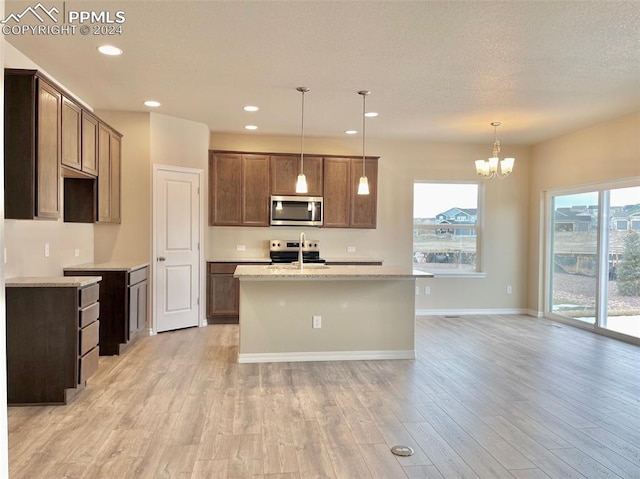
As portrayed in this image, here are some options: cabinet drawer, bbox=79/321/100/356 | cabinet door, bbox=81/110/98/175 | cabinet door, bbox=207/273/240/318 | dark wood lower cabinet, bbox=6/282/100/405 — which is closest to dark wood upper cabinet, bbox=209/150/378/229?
cabinet door, bbox=207/273/240/318

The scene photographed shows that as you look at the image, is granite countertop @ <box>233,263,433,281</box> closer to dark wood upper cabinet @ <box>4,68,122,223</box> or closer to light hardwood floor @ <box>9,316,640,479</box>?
light hardwood floor @ <box>9,316,640,479</box>

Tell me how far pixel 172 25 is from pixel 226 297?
372 cm

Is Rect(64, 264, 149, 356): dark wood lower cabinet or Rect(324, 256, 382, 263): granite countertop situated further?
Rect(324, 256, 382, 263): granite countertop

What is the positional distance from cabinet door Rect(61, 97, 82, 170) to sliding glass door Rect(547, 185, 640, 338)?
19.7 feet

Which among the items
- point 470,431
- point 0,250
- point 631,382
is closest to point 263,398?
point 470,431

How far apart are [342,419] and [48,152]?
2.93 metres

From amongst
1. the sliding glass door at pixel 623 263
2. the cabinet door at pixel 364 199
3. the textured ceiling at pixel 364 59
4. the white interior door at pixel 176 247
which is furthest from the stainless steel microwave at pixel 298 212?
the sliding glass door at pixel 623 263

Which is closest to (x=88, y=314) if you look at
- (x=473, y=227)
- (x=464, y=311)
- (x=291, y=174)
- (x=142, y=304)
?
(x=142, y=304)

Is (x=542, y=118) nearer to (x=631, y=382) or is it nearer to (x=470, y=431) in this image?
(x=631, y=382)

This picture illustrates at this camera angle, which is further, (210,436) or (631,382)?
(631,382)

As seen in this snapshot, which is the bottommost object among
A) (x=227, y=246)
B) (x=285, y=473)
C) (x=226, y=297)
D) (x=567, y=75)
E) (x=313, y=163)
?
(x=285, y=473)

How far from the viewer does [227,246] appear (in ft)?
20.5

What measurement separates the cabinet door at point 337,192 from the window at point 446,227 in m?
1.17

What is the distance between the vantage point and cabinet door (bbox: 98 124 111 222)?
434cm
